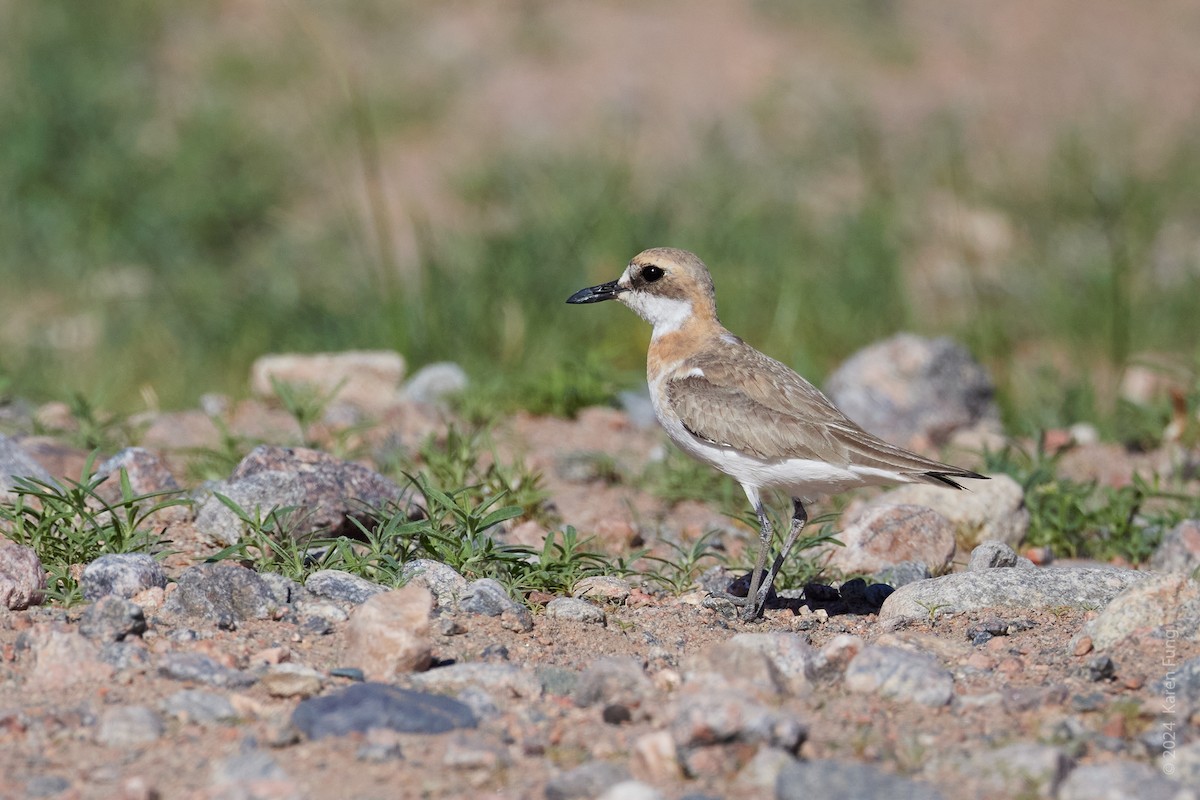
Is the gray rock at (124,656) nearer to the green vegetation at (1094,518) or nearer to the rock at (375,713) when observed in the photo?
the rock at (375,713)

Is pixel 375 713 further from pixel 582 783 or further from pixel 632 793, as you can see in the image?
pixel 632 793

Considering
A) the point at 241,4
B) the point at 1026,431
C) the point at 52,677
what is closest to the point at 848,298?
the point at 1026,431

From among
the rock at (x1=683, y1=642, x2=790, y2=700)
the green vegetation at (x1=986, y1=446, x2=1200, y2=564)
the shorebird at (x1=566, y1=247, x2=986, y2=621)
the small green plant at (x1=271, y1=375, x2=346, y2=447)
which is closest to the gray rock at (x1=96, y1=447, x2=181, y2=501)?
the small green plant at (x1=271, y1=375, x2=346, y2=447)

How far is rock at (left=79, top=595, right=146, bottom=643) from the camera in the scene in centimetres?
376

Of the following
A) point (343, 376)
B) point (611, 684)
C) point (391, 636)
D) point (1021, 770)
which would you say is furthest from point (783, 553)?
point (343, 376)

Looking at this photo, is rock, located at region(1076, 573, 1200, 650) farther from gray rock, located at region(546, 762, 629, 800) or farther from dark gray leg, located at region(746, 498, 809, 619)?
gray rock, located at region(546, 762, 629, 800)

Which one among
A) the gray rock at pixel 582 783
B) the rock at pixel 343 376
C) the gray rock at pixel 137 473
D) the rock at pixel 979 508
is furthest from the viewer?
the rock at pixel 343 376

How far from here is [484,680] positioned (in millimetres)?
3635

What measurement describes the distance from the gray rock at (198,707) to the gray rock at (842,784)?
1329mm

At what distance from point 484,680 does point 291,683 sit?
0.48m

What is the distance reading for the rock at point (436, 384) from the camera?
6.83 meters

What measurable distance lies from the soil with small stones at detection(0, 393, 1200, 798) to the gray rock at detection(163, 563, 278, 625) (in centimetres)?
4

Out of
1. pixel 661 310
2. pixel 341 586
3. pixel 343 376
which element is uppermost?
pixel 661 310

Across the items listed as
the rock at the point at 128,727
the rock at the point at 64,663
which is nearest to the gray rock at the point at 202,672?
the rock at the point at 64,663
